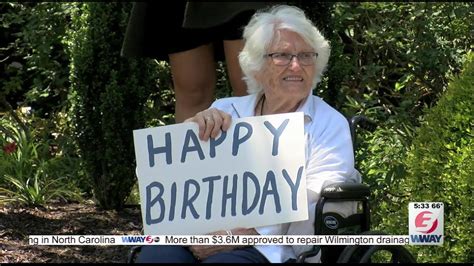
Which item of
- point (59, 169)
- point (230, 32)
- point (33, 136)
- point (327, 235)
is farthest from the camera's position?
point (33, 136)

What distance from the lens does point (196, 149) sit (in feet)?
9.67

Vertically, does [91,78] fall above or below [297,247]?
above

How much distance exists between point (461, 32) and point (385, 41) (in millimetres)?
471

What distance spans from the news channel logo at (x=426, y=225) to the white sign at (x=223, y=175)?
458 millimetres

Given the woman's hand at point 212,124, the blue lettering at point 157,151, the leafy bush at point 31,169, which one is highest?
the woman's hand at point 212,124

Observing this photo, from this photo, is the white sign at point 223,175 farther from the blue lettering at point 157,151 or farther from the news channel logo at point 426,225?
the news channel logo at point 426,225

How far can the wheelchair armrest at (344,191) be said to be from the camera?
2.82 meters

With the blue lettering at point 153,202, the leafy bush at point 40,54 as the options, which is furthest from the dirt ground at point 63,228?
the blue lettering at point 153,202

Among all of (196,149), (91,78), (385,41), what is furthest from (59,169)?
(196,149)

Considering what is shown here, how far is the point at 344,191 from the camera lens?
2830mm

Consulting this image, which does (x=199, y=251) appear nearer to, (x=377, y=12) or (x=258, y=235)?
(x=258, y=235)

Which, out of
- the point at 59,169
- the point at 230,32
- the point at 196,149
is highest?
the point at 230,32

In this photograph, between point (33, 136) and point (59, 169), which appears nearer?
point (59, 169)

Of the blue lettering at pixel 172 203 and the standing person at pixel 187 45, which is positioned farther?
the standing person at pixel 187 45
